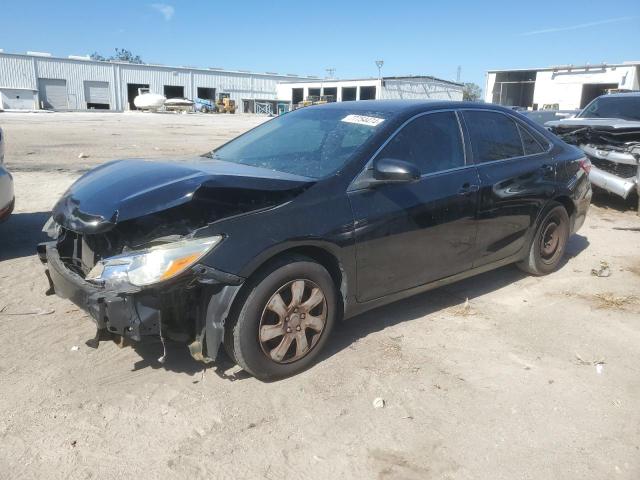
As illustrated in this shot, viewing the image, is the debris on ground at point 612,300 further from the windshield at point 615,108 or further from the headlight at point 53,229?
the windshield at point 615,108

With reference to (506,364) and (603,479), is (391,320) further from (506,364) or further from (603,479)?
(603,479)

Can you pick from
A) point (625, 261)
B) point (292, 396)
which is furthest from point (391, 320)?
point (625, 261)

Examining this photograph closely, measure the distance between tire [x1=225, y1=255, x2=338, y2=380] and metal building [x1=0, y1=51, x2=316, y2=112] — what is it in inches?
2450

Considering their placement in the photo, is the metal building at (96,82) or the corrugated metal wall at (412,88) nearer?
the metal building at (96,82)

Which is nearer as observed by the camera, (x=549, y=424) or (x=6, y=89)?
(x=549, y=424)

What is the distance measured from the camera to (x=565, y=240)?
5418 mm

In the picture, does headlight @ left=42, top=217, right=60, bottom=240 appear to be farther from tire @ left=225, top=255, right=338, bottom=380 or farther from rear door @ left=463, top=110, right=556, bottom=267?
rear door @ left=463, top=110, right=556, bottom=267

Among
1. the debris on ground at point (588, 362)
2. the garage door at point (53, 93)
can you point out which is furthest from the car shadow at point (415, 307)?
the garage door at point (53, 93)

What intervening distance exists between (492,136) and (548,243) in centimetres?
142

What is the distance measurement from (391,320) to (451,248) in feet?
2.43

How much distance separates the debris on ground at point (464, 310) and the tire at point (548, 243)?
3.40ft

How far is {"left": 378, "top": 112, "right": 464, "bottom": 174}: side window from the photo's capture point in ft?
12.4

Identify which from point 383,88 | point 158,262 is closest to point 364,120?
point 158,262

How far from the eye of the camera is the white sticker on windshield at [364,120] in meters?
3.82
